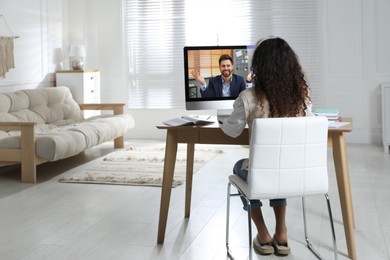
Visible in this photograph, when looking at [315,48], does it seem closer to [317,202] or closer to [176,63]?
[176,63]

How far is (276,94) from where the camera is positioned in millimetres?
2537

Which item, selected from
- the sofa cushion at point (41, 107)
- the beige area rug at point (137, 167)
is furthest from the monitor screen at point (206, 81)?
the sofa cushion at point (41, 107)

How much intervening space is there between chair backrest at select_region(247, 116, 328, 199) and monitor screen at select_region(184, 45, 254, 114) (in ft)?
3.46

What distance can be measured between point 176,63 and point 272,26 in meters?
1.28

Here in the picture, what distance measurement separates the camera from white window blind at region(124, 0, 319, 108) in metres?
6.73

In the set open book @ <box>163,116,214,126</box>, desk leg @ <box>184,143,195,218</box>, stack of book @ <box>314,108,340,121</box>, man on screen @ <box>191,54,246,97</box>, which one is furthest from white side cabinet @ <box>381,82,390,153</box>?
open book @ <box>163,116,214,126</box>

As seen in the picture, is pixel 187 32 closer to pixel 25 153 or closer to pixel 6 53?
pixel 6 53

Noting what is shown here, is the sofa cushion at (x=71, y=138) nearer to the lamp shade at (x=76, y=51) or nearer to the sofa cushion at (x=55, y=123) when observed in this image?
the sofa cushion at (x=55, y=123)

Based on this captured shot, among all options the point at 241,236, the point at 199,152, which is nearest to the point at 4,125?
the point at 199,152

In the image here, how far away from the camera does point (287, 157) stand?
95.0 inches

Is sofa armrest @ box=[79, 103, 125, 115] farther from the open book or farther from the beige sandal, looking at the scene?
the beige sandal

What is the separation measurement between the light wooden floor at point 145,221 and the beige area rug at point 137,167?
16 cm

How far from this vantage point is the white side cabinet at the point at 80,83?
672 centimetres

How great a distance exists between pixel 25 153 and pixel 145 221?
1.62 meters
